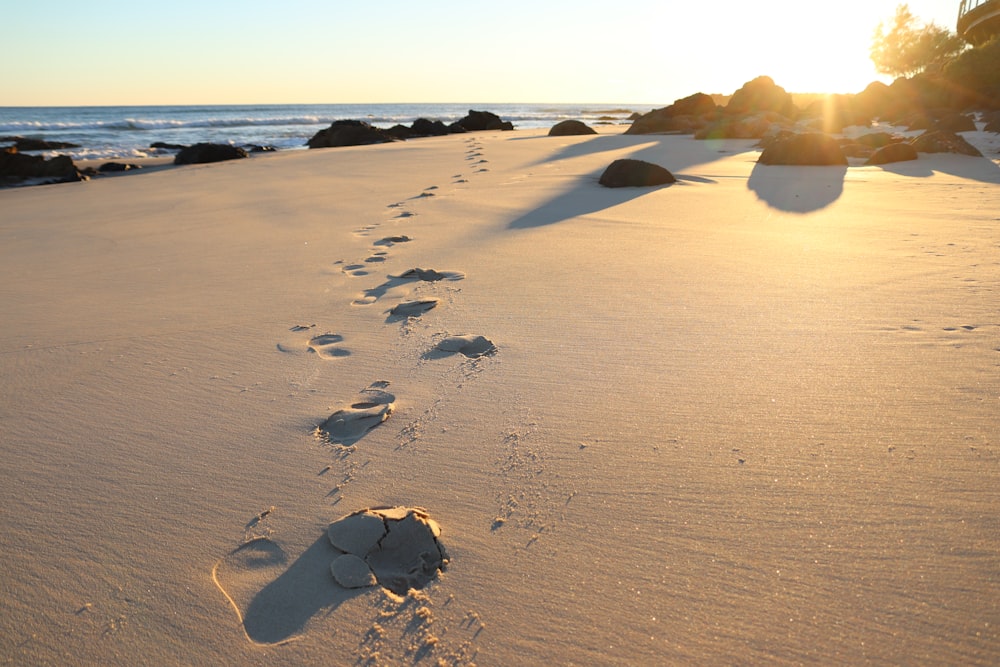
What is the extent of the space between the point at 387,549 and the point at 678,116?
51.8ft

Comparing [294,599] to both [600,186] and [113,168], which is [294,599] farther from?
[113,168]

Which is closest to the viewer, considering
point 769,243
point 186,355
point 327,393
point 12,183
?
point 327,393

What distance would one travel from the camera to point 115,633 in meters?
0.93

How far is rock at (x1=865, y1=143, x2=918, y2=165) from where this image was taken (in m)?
6.34

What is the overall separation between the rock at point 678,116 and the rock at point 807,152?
301 inches

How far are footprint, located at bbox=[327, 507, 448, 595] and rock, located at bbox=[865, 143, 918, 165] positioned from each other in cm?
699

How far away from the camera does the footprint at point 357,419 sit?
1.47 metres

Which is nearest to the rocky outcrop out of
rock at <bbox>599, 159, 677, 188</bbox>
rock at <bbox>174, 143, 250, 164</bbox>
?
rock at <bbox>174, 143, 250, 164</bbox>

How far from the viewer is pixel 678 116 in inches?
591

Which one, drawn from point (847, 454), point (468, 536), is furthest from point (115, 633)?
point (847, 454)

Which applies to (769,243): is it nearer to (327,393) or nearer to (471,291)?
(471,291)

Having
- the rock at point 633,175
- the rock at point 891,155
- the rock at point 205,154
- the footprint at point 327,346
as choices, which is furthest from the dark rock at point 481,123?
the footprint at point 327,346

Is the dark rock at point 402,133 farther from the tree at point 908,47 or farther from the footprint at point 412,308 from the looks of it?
the tree at point 908,47

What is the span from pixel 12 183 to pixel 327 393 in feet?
32.7
